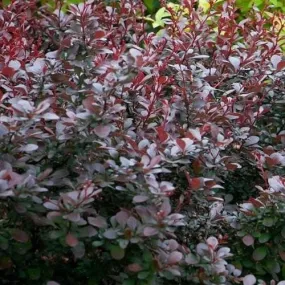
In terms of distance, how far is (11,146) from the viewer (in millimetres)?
2229

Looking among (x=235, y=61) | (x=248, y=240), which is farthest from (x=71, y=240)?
(x=235, y=61)

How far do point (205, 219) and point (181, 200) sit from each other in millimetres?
250

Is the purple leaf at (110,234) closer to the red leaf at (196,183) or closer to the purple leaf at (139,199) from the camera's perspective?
the purple leaf at (139,199)

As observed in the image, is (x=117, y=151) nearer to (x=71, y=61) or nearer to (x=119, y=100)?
(x=119, y=100)

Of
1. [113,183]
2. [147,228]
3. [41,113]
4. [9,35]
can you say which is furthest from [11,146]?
[9,35]

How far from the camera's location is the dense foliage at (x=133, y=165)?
2186mm

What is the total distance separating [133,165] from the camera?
222cm

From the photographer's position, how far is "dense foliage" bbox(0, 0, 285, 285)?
2186mm

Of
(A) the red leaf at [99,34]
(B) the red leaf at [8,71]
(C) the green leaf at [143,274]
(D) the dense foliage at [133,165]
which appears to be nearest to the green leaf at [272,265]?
(D) the dense foliage at [133,165]

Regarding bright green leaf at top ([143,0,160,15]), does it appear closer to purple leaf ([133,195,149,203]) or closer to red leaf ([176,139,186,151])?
red leaf ([176,139,186,151])

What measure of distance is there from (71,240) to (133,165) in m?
0.34

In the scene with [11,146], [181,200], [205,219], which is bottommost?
[205,219]

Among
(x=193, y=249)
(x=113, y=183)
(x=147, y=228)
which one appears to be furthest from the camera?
(x=193, y=249)

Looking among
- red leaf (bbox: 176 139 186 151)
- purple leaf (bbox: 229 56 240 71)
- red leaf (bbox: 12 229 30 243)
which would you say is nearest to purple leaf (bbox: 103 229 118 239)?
red leaf (bbox: 12 229 30 243)
